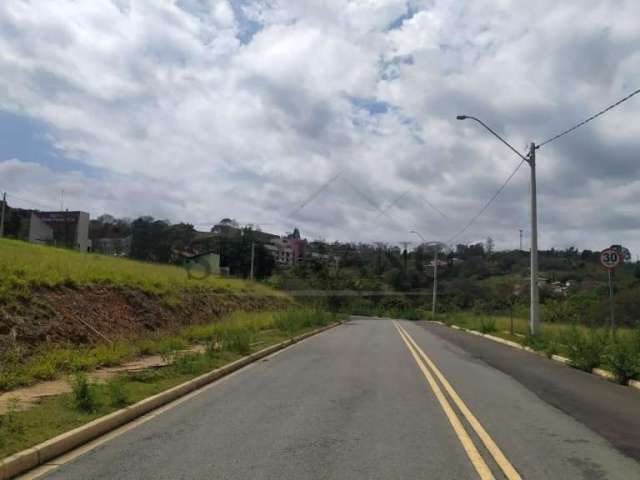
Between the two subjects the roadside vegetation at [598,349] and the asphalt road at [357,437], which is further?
the roadside vegetation at [598,349]

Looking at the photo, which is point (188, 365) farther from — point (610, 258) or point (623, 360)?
point (610, 258)

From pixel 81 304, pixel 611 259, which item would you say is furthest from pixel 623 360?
pixel 81 304

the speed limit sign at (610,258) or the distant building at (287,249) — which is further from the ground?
the distant building at (287,249)

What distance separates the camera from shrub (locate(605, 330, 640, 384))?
44.8 feet

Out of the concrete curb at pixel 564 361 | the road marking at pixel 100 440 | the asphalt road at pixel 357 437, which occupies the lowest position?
the road marking at pixel 100 440

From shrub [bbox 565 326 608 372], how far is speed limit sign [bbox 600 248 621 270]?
2048mm

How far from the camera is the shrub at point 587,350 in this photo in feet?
52.2

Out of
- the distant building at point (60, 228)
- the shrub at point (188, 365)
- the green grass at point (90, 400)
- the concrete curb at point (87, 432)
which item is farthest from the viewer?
the distant building at point (60, 228)

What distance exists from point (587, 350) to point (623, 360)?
2.54 meters

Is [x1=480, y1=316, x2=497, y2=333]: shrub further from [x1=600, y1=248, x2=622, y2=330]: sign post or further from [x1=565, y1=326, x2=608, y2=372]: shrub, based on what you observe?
[x1=600, y1=248, x2=622, y2=330]: sign post

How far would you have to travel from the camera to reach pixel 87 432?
769 centimetres

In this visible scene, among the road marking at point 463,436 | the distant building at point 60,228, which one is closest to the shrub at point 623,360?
the road marking at point 463,436

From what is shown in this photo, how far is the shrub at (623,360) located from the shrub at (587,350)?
1.31 ft

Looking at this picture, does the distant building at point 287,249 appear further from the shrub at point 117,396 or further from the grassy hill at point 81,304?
the shrub at point 117,396
